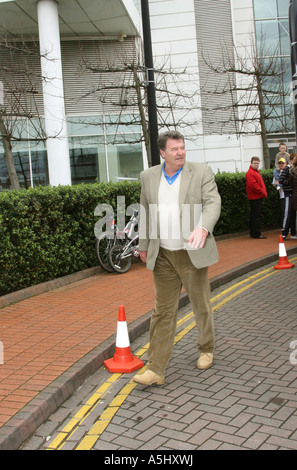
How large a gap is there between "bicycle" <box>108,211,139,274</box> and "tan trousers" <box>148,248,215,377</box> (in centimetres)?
459

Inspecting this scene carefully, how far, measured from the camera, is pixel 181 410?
155 inches

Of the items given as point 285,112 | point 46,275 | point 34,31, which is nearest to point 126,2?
point 34,31

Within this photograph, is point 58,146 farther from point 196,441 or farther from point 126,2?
point 196,441

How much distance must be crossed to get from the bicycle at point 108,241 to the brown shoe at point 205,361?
450 centimetres

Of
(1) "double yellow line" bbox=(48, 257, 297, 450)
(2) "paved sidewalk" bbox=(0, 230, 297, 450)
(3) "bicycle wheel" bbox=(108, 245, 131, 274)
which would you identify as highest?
(3) "bicycle wheel" bbox=(108, 245, 131, 274)

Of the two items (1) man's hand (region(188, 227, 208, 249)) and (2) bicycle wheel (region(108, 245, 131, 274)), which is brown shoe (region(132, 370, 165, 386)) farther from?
(2) bicycle wheel (region(108, 245, 131, 274))

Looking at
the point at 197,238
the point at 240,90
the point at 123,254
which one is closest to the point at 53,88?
the point at 123,254

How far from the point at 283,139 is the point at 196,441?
21.5m

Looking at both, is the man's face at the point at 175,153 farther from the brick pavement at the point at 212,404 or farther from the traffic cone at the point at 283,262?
the traffic cone at the point at 283,262

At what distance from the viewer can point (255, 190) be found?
12914 millimetres

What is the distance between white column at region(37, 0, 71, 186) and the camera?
14711mm

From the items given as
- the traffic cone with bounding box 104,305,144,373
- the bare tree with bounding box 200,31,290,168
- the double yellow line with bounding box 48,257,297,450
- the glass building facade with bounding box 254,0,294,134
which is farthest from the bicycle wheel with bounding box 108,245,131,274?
the glass building facade with bounding box 254,0,294,134

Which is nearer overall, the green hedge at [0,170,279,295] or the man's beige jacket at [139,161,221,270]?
the man's beige jacket at [139,161,221,270]

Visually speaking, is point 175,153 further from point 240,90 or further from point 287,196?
point 240,90
